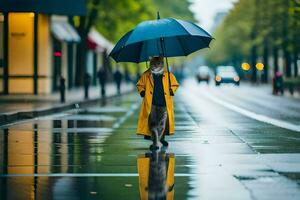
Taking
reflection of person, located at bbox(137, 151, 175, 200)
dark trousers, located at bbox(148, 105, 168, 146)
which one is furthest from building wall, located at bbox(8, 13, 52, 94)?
reflection of person, located at bbox(137, 151, 175, 200)

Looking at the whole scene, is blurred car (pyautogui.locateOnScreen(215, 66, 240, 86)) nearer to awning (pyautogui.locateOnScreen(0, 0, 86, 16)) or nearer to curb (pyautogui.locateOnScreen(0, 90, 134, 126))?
awning (pyautogui.locateOnScreen(0, 0, 86, 16))

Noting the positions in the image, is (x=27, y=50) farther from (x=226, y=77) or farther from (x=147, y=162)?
(x=226, y=77)

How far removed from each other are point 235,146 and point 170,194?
733cm

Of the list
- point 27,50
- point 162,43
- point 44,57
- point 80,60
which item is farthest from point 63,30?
point 162,43

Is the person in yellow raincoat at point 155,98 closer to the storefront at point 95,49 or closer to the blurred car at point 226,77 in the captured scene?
the storefront at point 95,49

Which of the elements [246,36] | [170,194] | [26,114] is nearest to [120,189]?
[170,194]

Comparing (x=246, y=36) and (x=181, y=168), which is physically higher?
(x=246, y=36)

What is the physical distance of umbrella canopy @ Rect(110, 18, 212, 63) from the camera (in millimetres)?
17531

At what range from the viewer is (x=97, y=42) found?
7769cm

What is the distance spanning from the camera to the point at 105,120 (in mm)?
28828

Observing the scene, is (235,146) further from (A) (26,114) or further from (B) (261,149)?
(A) (26,114)

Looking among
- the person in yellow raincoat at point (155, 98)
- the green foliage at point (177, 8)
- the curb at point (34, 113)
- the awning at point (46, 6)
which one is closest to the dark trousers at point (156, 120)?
the person in yellow raincoat at point (155, 98)

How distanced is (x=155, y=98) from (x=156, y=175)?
14.7 ft

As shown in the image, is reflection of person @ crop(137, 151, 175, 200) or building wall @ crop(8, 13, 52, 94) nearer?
reflection of person @ crop(137, 151, 175, 200)
